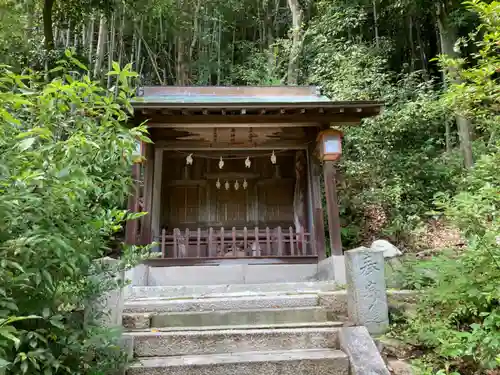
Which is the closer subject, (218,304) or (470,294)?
(470,294)

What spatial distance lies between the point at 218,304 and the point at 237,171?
14.9 feet

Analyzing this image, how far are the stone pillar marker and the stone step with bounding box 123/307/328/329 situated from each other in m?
0.43

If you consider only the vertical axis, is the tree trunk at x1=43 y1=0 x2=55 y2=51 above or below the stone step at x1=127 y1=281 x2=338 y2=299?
above

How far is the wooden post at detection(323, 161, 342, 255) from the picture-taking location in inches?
228

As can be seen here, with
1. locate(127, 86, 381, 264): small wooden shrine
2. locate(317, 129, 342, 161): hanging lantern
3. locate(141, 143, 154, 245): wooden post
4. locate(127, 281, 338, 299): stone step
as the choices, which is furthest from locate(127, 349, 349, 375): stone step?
locate(317, 129, 342, 161): hanging lantern

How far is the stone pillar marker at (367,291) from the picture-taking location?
11.2ft

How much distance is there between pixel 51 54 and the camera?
10.3 m

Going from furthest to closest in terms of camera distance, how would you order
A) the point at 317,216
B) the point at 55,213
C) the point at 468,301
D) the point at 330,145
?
the point at 317,216
the point at 330,145
the point at 468,301
the point at 55,213

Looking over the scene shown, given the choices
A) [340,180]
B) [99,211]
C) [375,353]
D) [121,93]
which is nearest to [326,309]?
[375,353]

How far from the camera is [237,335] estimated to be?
11.1 feet

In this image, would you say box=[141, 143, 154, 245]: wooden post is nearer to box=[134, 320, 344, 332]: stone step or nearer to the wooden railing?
the wooden railing

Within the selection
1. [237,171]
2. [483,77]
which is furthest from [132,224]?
[483,77]

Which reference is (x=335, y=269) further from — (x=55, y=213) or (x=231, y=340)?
(x=55, y=213)

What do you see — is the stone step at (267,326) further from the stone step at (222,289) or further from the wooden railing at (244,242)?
the wooden railing at (244,242)
